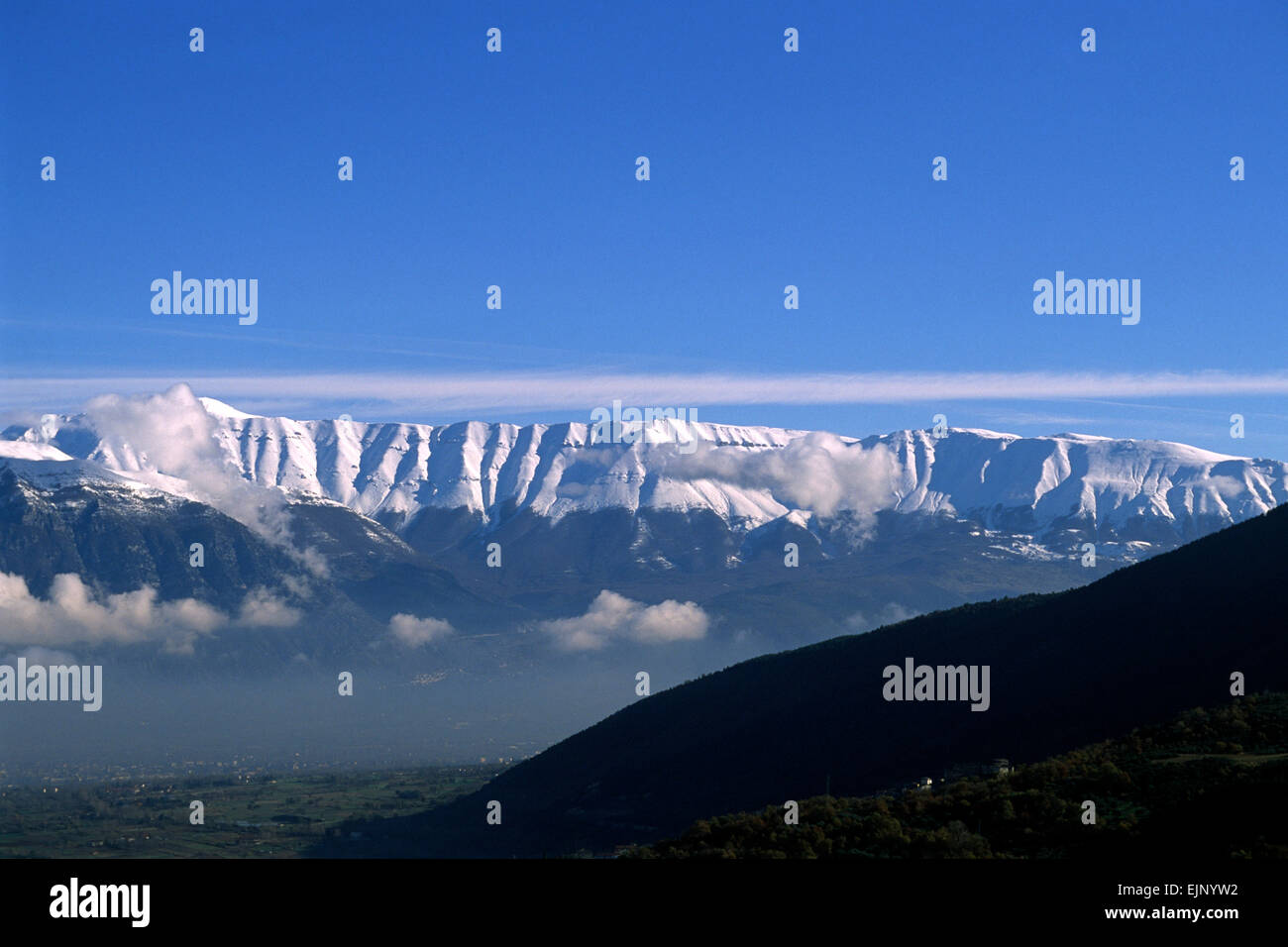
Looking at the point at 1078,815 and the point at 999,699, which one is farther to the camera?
the point at 999,699

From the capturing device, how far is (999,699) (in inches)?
5925

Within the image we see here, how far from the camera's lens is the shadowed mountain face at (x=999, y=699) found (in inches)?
5197

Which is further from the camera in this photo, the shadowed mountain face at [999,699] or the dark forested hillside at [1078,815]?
the shadowed mountain face at [999,699]

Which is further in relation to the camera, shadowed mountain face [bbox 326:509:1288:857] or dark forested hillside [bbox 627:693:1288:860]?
shadowed mountain face [bbox 326:509:1288:857]

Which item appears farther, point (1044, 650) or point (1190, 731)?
point (1044, 650)

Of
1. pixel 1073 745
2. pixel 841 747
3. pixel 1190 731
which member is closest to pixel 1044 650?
pixel 841 747

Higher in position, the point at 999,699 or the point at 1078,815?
the point at 999,699

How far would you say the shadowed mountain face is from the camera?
433ft
